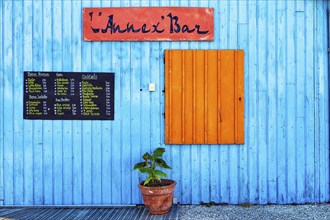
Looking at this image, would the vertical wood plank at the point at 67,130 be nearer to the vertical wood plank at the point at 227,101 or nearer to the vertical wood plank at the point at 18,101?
the vertical wood plank at the point at 18,101

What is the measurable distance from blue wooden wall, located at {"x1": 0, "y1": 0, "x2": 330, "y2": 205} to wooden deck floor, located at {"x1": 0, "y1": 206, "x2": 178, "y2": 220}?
174 mm

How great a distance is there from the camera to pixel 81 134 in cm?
583

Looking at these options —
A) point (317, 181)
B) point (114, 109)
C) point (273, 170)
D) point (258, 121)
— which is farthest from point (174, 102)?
point (317, 181)

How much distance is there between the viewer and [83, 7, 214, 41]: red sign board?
5.77 m

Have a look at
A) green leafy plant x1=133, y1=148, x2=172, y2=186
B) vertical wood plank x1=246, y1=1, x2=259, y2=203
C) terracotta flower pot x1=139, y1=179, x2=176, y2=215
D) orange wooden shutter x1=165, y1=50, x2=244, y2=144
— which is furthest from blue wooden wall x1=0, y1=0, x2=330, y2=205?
terracotta flower pot x1=139, y1=179, x2=176, y2=215

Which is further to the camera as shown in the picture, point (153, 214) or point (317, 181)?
point (317, 181)

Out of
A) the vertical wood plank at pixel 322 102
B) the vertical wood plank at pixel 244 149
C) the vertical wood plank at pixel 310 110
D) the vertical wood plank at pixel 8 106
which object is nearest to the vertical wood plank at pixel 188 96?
the vertical wood plank at pixel 244 149

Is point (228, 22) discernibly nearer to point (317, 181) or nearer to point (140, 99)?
point (140, 99)

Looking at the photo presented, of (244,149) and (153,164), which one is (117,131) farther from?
(244,149)

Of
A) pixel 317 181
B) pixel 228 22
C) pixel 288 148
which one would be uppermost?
pixel 228 22

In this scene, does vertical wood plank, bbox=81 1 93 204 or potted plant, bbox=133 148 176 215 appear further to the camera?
vertical wood plank, bbox=81 1 93 204

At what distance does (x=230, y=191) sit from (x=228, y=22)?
8.37 ft

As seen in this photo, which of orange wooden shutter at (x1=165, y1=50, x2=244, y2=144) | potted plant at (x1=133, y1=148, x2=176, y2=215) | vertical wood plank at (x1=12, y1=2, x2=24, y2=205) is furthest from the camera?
vertical wood plank at (x1=12, y1=2, x2=24, y2=205)

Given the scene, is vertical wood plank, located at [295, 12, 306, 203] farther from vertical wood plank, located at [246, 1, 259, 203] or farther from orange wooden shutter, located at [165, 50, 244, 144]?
orange wooden shutter, located at [165, 50, 244, 144]
